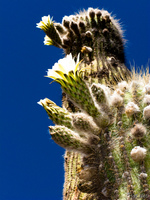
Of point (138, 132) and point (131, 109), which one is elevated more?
point (131, 109)

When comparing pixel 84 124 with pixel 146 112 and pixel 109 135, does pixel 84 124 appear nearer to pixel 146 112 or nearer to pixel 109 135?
pixel 109 135

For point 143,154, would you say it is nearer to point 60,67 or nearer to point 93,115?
point 93,115

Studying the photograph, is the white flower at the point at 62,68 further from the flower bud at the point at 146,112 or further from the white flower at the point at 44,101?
the flower bud at the point at 146,112

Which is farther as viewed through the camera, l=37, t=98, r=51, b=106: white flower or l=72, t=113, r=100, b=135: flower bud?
l=37, t=98, r=51, b=106: white flower

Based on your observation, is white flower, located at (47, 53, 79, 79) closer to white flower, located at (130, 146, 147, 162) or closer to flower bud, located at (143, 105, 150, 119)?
flower bud, located at (143, 105, 150, 119)

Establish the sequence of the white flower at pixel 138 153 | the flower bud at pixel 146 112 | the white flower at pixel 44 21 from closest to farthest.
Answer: the white flower at pixel 138 153
the flower bud at pixel 146 112
the white flower at pixel 44 21

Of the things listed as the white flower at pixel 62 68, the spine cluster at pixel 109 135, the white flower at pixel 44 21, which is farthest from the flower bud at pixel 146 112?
the white flower at pixel 44 21

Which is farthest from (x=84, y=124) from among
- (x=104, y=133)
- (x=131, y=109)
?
(x=131, y=109)

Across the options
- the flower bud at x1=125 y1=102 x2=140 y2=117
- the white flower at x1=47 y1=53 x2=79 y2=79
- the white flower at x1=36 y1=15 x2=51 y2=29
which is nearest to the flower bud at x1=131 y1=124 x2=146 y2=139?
the flower bud at x1=125 y1=102 x2=140 y2=117
